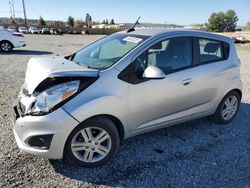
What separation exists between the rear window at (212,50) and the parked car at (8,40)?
12.4 meters

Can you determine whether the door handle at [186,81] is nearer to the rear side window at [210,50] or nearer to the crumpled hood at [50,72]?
the rear side window at [210,50]

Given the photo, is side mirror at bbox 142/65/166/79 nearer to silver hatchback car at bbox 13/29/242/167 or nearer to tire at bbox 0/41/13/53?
silver hatchback car at bbox 13/29/242/167

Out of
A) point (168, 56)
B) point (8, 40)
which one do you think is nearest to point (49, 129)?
point (168, 56)

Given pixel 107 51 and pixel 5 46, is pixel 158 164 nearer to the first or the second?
pixel 107 51

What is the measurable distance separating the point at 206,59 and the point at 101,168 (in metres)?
2.35

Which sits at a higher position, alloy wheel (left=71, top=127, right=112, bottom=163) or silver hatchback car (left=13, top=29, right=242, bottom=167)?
silver hatchback car (left=13, top=29, right=242, bottom=167)

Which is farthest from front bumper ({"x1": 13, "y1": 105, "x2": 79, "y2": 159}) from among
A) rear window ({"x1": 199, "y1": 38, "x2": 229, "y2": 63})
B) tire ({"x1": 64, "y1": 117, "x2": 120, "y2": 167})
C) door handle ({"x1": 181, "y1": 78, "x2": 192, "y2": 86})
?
rear window ({"x1": 199, "y1": 38, "x2": 229, "y2": 63})

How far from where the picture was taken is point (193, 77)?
3895 mm

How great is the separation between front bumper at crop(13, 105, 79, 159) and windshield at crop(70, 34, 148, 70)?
83cm

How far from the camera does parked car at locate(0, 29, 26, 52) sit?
13.9 metres

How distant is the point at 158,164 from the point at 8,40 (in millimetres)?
13122

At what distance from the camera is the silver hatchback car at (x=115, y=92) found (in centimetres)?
291

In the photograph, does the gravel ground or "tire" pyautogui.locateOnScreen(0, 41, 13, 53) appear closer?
Result: the gravel ground

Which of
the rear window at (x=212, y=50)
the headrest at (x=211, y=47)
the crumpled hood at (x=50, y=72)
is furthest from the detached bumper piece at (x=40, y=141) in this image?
the headrest at (x=211, y=47)
